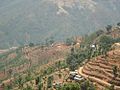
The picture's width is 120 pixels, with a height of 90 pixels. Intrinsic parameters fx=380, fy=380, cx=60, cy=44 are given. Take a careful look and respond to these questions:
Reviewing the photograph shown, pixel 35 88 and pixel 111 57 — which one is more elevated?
pixel 111 57

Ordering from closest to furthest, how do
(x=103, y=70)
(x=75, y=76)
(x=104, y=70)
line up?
(x=104, y=70) → (x=103, y=70) → (x=75, y=76)

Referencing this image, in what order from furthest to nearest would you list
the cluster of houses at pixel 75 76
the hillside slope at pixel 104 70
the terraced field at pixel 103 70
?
1. the cluster of houses at pixel 75 76
2. the terraced field at pixel 103 70
3. the hillside slope at pixel 104 70

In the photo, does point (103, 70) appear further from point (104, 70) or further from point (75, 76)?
point (75, 76)

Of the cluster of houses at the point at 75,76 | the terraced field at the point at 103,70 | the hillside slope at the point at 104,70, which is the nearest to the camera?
the hillside slope at the point at 104,70

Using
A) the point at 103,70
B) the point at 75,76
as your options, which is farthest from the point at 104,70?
the point at 75,76

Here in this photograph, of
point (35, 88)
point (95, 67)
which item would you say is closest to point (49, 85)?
point (35, 88)

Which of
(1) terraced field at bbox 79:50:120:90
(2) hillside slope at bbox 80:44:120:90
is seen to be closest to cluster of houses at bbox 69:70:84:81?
(1) terraced field at bbox 79:50:120:90

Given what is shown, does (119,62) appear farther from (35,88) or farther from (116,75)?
(35,88)

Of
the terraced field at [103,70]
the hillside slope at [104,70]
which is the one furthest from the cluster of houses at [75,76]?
the hillside slope at [104,70]

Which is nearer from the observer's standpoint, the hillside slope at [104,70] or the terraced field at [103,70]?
the hillside slope at [104,70]

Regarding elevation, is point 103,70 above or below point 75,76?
above

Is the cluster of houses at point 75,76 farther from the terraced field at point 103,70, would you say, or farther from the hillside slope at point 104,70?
the hillside slope at point 104,70
